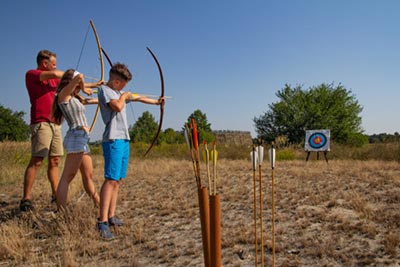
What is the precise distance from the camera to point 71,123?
229cm

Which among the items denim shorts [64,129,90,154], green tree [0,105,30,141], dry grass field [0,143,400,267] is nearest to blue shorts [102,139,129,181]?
denim shorts [64,129,90,154]

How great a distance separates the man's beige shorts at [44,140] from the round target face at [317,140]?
25.2 feet

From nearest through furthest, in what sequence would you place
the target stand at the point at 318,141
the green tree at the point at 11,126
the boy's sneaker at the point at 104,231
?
the boy's sneaker at the point at 104,231
the target stand at the point at 318,141
the green tree at the point at 11,126

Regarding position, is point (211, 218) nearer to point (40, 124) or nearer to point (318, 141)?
point (40, 124)

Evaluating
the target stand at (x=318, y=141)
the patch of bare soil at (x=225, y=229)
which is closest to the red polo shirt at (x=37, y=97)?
the patch of bare soil at (x=225, y=229)

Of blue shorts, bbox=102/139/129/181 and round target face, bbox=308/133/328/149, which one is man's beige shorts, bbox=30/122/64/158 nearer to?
A: blue shorts, bbox=102/139/129/181

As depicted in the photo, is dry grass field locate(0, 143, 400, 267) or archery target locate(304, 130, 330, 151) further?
archery target locate(304, 130, 330, 151)

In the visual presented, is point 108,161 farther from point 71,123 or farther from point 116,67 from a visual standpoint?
point 116,67

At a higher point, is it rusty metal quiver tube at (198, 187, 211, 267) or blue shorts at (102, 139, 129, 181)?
blue shorts at (102, 139, 129, 181)

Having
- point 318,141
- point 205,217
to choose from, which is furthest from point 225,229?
point 318,141

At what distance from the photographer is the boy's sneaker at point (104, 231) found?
2029mm

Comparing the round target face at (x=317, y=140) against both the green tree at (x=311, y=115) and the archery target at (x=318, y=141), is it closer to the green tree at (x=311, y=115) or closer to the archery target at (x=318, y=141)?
the archery target at (x=318, y=141)

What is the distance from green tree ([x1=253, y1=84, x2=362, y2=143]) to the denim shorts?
20.0 m

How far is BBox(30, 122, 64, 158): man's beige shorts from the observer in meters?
2.63
